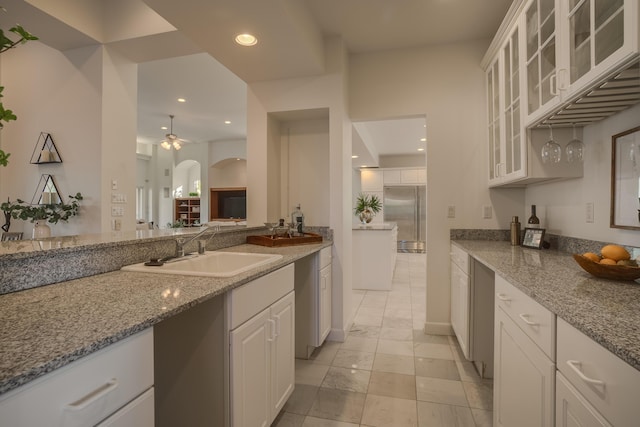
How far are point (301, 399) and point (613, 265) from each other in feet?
5.65

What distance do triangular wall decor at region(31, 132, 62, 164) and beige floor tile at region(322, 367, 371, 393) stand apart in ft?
10.6

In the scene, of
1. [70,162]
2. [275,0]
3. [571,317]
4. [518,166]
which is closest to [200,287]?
[571,317]

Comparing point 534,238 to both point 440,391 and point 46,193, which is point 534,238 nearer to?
point 440,391

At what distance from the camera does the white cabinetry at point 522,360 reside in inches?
39.1

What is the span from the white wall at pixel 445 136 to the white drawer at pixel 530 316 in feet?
4.86

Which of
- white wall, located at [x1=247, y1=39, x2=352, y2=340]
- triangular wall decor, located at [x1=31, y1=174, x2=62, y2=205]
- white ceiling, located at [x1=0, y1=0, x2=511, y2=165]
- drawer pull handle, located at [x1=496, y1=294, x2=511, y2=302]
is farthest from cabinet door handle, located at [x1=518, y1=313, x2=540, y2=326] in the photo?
triangular wall decor, located at [x1=31, y1=174, x2=62, y2=205]

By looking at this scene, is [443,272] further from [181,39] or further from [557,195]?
[181,39]

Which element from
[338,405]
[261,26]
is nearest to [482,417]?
[338,405]

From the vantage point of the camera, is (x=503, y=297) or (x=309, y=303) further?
(x=309, y=303)

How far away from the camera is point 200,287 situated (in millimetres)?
1137

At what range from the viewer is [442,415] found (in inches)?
69.7

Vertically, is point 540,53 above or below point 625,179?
above

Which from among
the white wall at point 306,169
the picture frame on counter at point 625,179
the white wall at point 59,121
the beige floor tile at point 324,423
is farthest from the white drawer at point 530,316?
the white wall at point 59,121

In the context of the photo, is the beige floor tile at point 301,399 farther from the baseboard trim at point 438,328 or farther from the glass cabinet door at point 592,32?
the glass cabinet door at point 592,32
